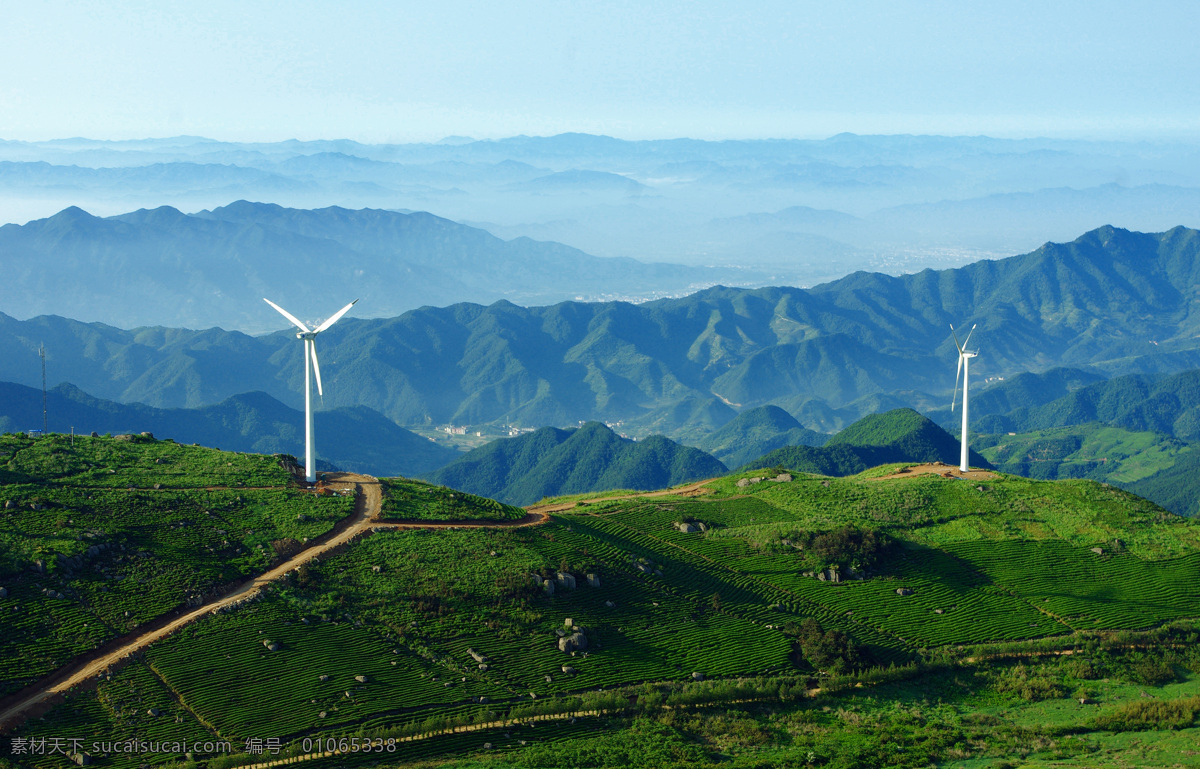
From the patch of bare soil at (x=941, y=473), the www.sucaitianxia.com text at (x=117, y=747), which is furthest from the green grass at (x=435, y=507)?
the patch of bare soil at (x=941, y=473)

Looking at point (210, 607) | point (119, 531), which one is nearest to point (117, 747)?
point (210, 607)

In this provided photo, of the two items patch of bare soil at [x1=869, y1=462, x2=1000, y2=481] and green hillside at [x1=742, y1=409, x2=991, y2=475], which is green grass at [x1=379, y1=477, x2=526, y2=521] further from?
green hillside at [x1=742, y1=409, x2=991, y2=475]

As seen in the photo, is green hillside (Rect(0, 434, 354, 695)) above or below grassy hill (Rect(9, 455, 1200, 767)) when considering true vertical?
above

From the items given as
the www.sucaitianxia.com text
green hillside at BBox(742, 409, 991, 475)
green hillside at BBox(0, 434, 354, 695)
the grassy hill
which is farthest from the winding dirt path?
green hillside at BBox(742, 409, 991, 475)

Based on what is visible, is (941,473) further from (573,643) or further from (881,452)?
(881,452)

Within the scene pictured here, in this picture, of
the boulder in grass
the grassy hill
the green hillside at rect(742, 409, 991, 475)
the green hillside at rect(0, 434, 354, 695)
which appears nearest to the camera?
the grassy hill
